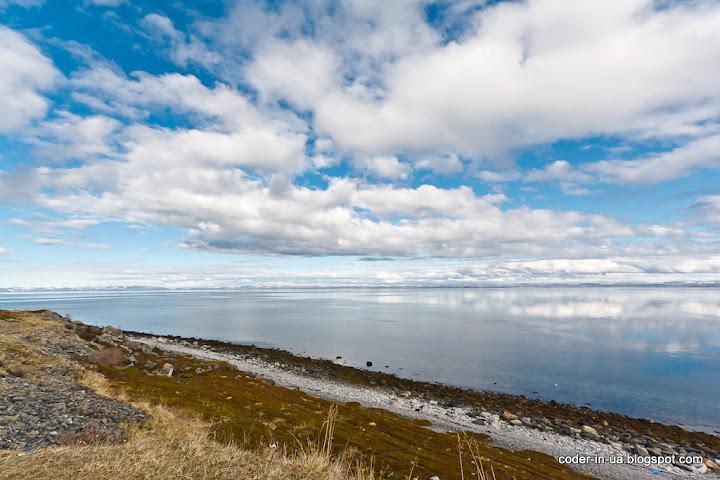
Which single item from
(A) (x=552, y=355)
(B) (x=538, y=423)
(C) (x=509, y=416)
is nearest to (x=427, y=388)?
(C) (x=509, y=416)

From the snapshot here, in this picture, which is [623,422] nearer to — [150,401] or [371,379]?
[371,379]

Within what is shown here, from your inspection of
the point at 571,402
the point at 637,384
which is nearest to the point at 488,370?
the point at 571,402

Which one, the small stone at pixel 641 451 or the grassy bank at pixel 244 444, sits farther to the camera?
the small stone at pixel 641 451

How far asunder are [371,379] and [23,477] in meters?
35.2

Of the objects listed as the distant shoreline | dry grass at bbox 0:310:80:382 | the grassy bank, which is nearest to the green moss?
the grassy bank

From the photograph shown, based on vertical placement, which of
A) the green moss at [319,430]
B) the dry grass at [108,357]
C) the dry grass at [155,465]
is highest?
the dry grass at [155,465]

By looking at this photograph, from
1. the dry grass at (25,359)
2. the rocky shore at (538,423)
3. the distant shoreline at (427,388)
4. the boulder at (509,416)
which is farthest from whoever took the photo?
the distant shoreline at (427,388)

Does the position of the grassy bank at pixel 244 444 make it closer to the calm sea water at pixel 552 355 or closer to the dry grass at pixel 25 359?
the dry grass at pixel 25 359

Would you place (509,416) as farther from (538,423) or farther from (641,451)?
(641,451)

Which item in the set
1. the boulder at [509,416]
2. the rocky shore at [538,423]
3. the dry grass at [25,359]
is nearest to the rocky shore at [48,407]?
the dry grass at [25,359]

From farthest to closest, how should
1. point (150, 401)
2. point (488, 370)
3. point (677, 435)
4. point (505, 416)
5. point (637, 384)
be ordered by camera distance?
point (488, 370), point (637, 384), point (505, 416), point (677, 435), point (150, 401)

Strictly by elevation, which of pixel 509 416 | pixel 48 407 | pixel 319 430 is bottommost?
pixel 509 416

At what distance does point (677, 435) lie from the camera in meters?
24.0

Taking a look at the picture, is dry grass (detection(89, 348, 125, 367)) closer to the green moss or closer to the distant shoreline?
the green moss
